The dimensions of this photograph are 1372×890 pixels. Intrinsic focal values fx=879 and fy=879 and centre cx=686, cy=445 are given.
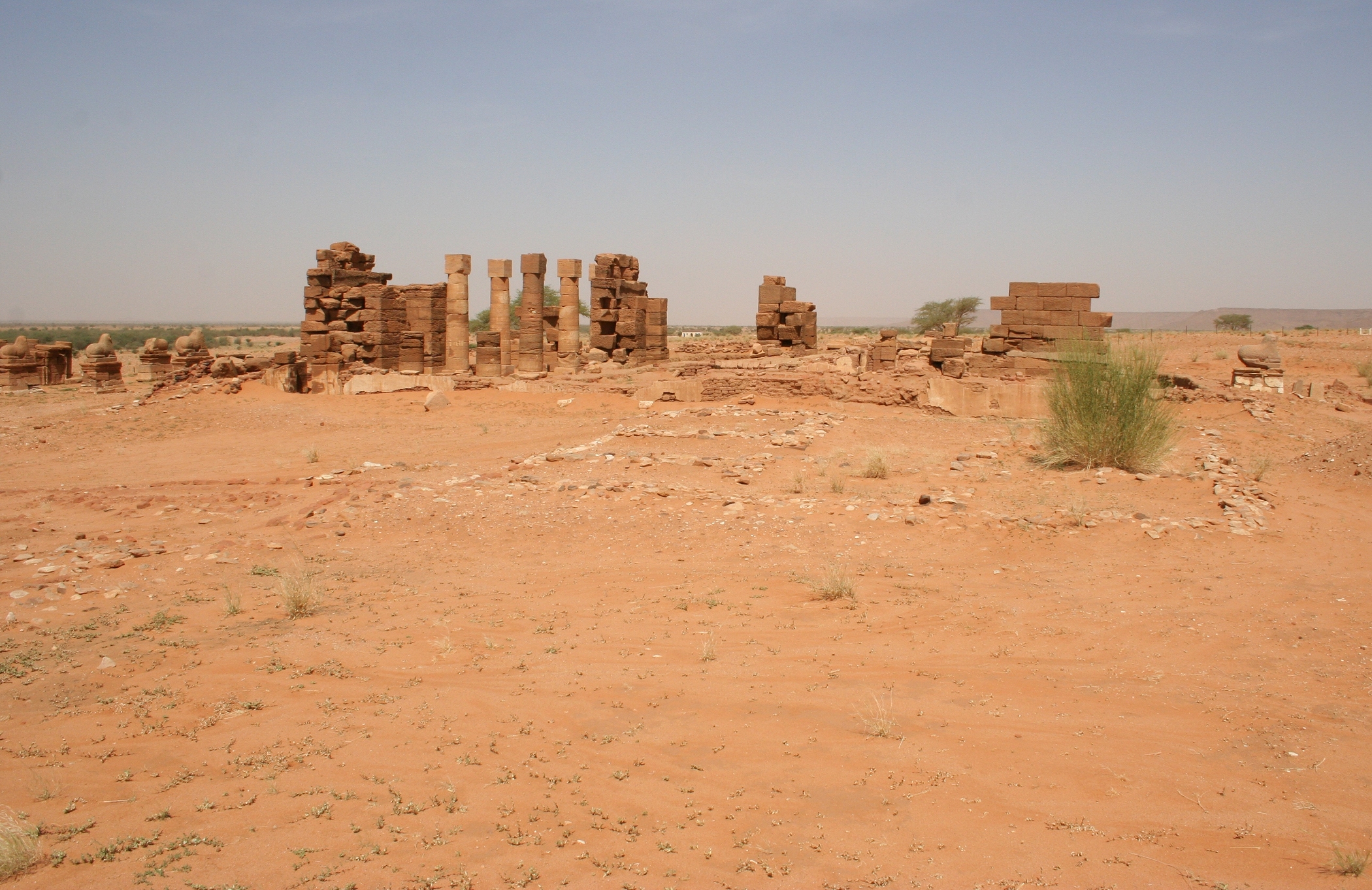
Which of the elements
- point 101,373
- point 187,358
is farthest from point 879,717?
point 101,373

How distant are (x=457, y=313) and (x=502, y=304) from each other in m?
1.38

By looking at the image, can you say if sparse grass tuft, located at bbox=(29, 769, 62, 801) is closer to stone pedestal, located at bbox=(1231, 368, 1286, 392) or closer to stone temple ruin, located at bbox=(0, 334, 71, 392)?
stone pedestal, located at bbox=(1231, 368, 1286, 392)

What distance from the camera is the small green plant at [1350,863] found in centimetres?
331

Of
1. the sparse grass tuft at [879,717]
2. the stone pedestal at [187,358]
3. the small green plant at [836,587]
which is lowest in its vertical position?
the sparse grass tuft at [879,717]

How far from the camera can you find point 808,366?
66.7 feet

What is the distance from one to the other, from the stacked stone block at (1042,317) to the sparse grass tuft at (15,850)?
1634 cm

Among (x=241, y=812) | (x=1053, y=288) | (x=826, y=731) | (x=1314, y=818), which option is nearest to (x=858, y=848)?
(x=826, y=731)

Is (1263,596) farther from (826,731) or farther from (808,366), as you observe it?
(808,366)

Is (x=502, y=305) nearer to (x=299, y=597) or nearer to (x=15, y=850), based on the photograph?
(x=299, y=597)

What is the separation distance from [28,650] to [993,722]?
6091 mm

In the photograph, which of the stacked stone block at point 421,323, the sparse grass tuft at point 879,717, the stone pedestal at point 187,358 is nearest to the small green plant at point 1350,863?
the sparse grass tuft at point 879,717

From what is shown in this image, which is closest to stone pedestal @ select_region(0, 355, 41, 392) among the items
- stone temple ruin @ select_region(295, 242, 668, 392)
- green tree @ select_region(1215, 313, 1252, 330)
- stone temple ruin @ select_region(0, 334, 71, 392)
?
stone temple ruin @ select_region(0, 334, 71, 392)

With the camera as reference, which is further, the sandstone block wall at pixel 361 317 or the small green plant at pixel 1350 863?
the sandstone block wall at pixel 361 317

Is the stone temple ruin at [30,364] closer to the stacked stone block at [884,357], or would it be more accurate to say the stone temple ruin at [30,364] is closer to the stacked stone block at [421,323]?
Result: the stacked stone block at [421,323]
